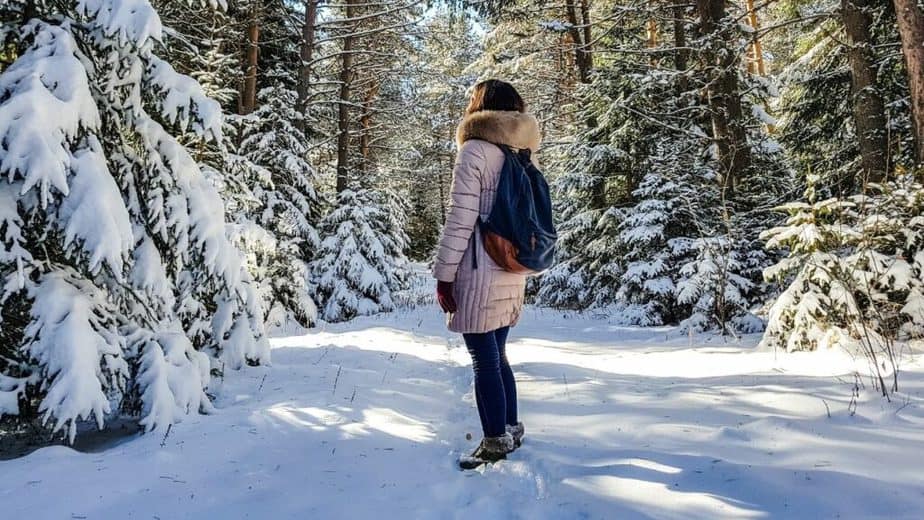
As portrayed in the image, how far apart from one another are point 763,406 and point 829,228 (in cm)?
246

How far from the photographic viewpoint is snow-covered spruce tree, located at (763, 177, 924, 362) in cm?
446

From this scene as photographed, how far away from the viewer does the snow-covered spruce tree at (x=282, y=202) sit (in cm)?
924

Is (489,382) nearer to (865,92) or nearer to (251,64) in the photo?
(865,92)

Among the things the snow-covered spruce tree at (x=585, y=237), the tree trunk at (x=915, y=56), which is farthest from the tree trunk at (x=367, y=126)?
the tree trunk at (x=915, y=56)

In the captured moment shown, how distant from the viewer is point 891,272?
455 centimetres

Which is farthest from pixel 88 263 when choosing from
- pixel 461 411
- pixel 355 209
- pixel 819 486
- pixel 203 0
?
pixel 355 209

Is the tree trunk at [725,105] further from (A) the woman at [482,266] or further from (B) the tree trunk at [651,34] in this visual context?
(B) the tree trunk at [651,34]

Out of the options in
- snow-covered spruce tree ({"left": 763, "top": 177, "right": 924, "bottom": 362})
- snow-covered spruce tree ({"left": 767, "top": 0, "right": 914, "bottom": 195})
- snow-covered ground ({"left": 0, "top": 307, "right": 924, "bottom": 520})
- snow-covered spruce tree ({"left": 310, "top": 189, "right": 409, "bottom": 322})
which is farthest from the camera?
snow-covered spruce tree ({"left": 310, "top": 189, "right": 409, "bottom": 322})

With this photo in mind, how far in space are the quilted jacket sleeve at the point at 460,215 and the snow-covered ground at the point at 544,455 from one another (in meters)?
1.05

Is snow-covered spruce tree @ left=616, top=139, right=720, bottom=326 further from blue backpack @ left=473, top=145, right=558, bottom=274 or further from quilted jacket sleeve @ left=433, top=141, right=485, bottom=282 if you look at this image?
quilted jacket sleeve @ left=433, top=141, right=485, bottom=282

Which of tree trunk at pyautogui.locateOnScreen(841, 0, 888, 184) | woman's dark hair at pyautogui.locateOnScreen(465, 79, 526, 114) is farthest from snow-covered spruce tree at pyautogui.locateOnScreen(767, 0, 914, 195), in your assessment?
woman's dark hair at pyautogui.locateOnScreen(465, 79, 526, 114)

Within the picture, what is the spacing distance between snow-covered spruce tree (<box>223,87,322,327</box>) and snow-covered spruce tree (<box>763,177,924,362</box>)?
6.66 metres

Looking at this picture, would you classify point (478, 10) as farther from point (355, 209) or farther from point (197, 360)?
point (197, 360)

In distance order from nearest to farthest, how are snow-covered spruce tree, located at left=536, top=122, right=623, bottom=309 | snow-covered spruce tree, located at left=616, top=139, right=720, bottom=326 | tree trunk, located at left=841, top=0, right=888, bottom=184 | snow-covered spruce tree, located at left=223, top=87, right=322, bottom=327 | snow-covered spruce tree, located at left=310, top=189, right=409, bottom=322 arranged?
tree trunk, located at left=841, top=0, right=888, bottom=184 < snow-covered spruce tree, located at left=616, top=139, right=720, bottom=326 < snow-covered spruce tree, located at left=223, top=87, right=322, bottom=327 < snow-covered spruce tree, located at left=536, top=122, right=623, bottom=309 < snow-covered spruce tree, located at left=310, top=189, right=409, bottom=322
